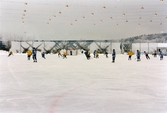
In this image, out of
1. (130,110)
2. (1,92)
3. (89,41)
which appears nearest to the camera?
(130,110)

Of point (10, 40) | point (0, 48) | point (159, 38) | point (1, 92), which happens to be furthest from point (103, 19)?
point (0, 48)

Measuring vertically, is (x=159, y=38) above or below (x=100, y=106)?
above

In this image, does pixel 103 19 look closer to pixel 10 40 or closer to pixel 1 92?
pixel 1 92

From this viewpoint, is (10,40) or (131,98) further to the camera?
(10,40)

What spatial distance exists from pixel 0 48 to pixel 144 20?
39727mm

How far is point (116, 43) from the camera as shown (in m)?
49.8

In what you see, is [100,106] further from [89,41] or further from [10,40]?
[10,40]

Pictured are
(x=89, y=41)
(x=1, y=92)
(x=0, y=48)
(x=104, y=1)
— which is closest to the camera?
(x=1, y=92)

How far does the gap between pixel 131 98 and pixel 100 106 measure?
929 mm

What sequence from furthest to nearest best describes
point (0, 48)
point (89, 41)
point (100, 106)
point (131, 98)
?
point (0, 48)
point (89, 41)
point (131, 98)
point (100, 106)

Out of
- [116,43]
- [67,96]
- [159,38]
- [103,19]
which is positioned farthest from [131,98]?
[116,43]

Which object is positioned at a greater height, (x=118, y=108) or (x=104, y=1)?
(x=104, y=1)

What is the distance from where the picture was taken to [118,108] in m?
3.81

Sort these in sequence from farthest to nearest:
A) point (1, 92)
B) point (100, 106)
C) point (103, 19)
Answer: point (103, 19) → point (1, 92) → point (100, 106)
